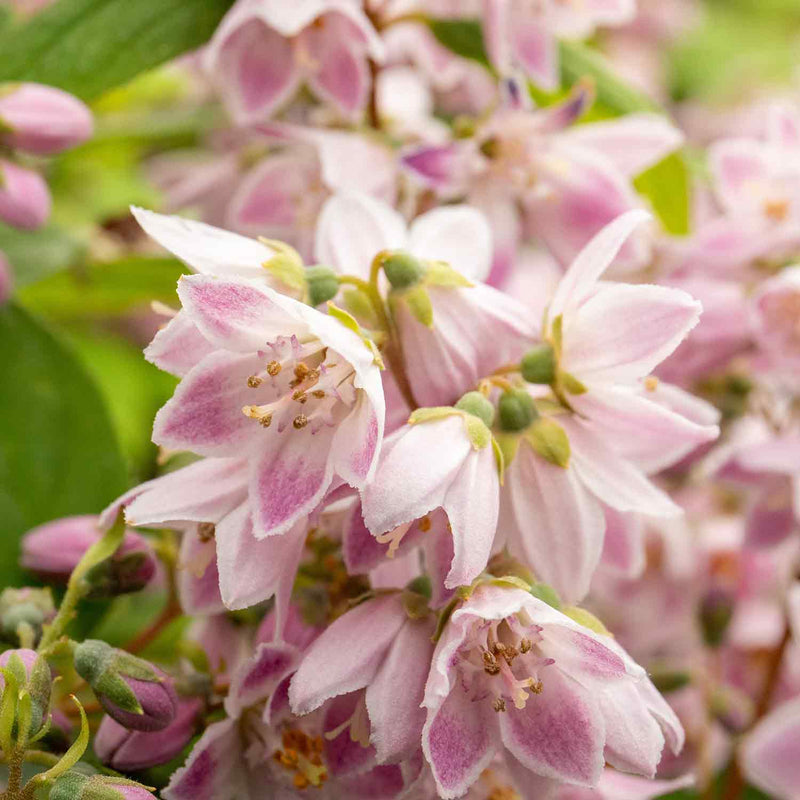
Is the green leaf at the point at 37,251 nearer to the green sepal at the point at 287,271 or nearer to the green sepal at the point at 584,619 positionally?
the green sepal at the point at 287,271

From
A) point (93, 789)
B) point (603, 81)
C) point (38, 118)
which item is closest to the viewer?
point (93, 789)

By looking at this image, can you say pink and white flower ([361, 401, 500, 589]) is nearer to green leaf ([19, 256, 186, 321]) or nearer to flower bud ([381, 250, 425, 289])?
flower bud ([381, 250, 425, 289])

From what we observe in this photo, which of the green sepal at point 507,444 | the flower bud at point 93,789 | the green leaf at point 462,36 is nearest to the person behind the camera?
the flower bud at point 93,789

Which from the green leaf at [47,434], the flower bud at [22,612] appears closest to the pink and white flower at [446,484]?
the flower bud at [22,612]

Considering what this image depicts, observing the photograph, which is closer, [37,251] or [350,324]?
[350,324]

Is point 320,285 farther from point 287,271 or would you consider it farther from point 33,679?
point 33,679

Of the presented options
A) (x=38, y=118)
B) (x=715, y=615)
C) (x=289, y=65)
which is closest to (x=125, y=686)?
(x=38, y=118)

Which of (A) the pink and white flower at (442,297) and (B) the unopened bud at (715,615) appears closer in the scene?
(A) the pink and white flower at (442,297)
